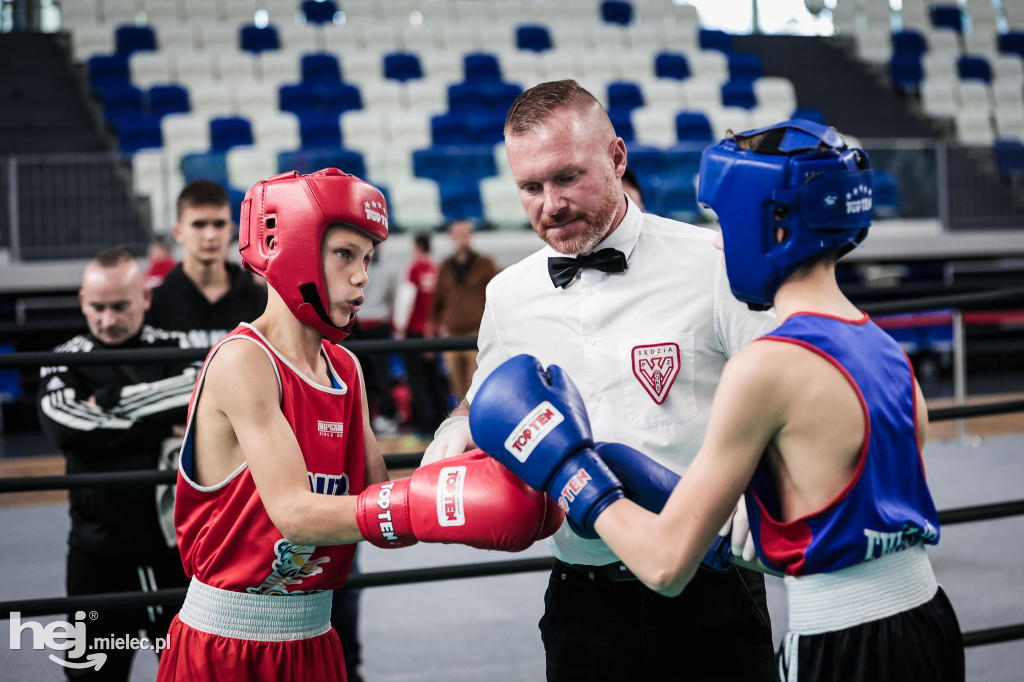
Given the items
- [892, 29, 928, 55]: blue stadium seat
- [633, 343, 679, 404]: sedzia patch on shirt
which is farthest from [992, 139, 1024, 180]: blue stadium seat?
[633, 343, 679, 404]: sedzia patch on shirt

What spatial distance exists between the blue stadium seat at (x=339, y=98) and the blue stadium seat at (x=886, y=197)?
17.9 feet

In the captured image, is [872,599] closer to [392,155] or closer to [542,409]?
[542,409]

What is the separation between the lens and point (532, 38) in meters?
11.6

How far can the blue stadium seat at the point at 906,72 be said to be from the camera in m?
12.1

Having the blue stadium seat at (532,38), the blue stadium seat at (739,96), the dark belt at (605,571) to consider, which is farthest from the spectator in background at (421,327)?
the blue stadium seat at (739,96)

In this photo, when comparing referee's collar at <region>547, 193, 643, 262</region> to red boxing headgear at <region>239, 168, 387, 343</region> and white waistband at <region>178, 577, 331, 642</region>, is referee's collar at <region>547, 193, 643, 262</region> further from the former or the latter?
white waistband at <region>178, 577, 331, 642</region>

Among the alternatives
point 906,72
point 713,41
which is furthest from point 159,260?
point 906,72

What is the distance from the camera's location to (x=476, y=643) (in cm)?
311

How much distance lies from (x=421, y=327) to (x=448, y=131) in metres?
3.21

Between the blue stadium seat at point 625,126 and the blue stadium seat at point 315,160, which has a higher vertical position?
the blue stadium seat at point 625,126

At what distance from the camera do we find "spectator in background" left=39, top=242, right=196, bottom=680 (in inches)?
97.7

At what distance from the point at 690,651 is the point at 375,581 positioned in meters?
0.93

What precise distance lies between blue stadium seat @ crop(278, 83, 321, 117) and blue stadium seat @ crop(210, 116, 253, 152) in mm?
844

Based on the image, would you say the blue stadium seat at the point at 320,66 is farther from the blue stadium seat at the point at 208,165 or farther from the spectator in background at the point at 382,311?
the spectator in background at the point at 382,311
